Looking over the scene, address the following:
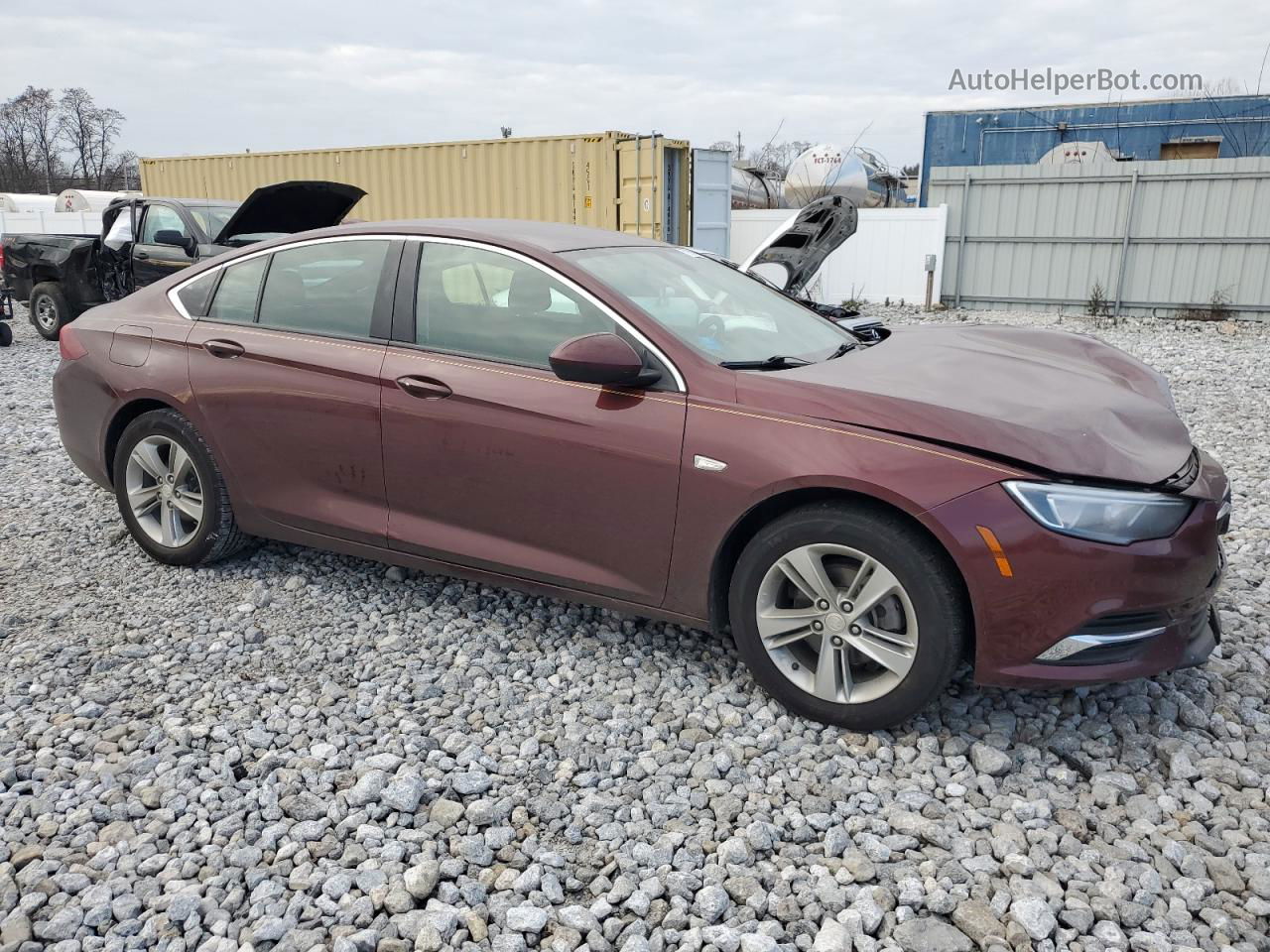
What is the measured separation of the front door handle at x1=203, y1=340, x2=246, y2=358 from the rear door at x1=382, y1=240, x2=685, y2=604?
31.3 inches

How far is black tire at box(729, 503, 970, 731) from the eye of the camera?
2.84 m

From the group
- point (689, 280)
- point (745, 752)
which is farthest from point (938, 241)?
point (745, 752)

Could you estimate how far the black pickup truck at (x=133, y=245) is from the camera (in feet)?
27.3

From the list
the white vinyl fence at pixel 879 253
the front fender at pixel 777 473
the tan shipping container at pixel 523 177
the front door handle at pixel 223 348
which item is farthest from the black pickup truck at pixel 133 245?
the white vinyl fence at pixel 879 253

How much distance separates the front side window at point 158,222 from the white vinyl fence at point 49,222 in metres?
15.9

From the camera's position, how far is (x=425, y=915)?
235cm

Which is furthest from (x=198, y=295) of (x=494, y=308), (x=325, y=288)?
(x=494, y=308)

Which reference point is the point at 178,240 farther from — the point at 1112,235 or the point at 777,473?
the point at 1112,235

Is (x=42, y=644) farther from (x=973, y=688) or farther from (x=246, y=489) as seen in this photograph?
(x=973, y=688)

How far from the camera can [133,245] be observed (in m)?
11.3

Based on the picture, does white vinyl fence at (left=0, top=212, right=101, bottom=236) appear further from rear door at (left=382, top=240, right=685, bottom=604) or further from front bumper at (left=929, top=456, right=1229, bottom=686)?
front bumper at (left=929, top=456, right=1229, bottom=686)

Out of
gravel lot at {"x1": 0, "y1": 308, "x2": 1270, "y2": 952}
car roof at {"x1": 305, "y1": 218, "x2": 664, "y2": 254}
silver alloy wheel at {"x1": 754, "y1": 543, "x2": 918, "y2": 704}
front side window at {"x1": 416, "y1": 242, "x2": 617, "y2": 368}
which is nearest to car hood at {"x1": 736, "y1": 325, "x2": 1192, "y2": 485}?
silver alloy wheel at {"x1": 754, "y1": 543, "x2": 918, "y2": 704}

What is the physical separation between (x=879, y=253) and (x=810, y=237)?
8500mm

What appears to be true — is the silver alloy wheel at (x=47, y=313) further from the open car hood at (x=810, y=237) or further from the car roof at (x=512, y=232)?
the car roof at (x=512, y=232)
